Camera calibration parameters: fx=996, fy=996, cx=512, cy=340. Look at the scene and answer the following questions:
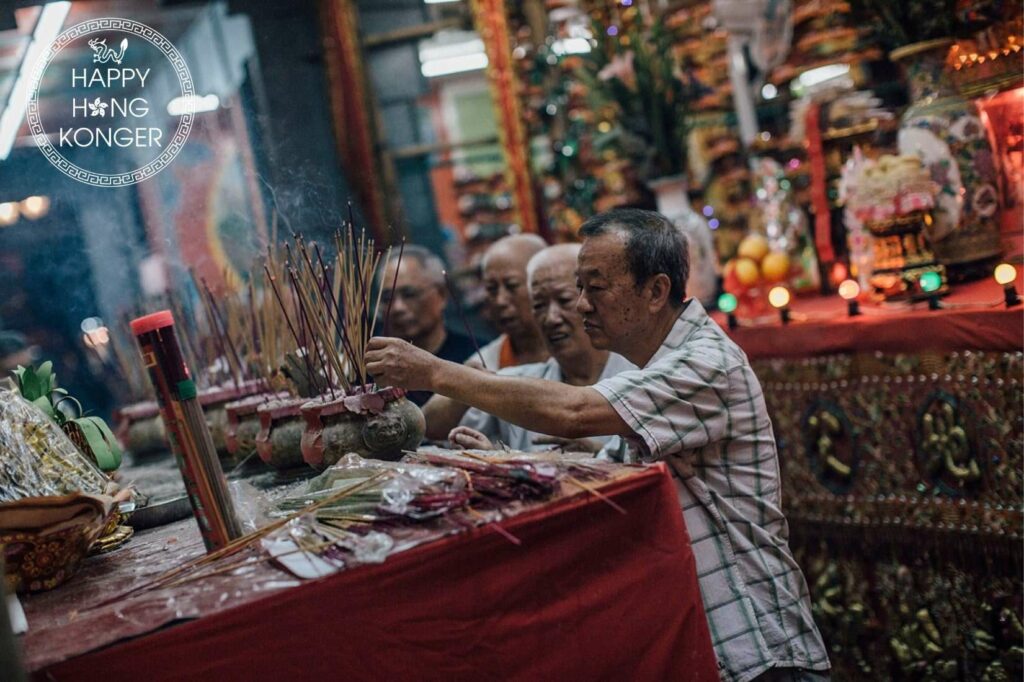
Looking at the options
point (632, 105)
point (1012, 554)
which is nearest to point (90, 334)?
point (632, 105)

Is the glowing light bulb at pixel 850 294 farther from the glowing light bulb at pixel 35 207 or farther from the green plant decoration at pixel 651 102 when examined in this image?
Answer: the glowing light bulb at pixel 35 207

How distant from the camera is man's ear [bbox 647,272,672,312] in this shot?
183 centimetres

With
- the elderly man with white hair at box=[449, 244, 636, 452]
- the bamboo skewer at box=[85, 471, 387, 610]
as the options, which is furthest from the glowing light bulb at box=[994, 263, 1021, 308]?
the bamboo skewer at box=[85, 471, 387, 610]

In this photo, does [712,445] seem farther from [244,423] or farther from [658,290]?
[244,423]

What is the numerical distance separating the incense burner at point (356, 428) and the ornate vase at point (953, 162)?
186 centimetres

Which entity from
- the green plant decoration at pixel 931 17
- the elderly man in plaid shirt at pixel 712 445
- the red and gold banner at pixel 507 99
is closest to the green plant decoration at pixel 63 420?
the elderly man in plaid shirt at pixel 712 445

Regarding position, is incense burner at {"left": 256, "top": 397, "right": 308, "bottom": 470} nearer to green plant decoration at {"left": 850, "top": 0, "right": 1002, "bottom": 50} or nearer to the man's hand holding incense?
the man's hand holding incense

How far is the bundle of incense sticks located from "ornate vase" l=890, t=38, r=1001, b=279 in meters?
2.28

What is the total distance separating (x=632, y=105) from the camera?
395cm

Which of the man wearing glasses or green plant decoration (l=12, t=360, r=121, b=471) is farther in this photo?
the man wearing glasses

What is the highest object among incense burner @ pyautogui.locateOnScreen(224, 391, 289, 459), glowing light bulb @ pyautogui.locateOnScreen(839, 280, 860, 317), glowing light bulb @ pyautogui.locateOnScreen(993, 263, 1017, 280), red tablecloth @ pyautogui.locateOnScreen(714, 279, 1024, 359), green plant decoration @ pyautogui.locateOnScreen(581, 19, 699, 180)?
green plant decoration @ pyautogui.locateOnScreen(581, 19, 699, 180)

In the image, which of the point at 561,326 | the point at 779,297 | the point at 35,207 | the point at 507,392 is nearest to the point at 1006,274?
the point at 779,297

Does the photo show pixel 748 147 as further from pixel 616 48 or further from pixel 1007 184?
pixel 1007 184

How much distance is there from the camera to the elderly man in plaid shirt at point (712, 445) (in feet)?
5.25
